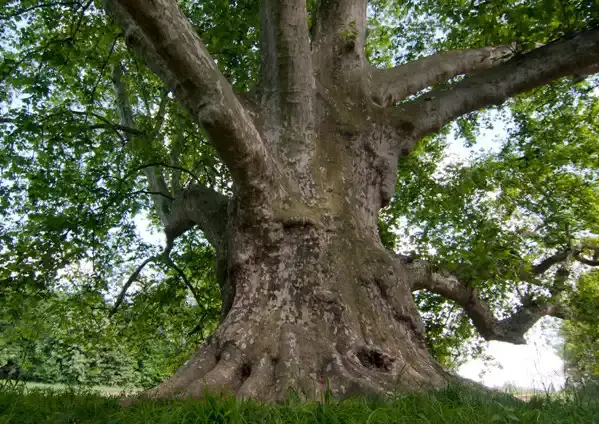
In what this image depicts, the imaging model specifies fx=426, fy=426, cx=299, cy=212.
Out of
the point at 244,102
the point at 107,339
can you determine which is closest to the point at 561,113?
the point at 244,102

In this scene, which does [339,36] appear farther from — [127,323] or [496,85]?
[127,323]

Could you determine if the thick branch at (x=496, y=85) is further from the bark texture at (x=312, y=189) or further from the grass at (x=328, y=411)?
the grass at (x=328, y=411)

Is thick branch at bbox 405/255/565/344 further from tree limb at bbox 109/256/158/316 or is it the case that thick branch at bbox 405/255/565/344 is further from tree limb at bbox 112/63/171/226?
tree limb at bbox 109/256/158/316

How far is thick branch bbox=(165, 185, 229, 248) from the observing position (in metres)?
5.22

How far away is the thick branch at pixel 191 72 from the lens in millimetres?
3145

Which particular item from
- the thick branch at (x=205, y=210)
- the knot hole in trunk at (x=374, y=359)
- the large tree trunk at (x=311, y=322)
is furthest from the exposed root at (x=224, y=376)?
the thick branch at (x=205, y=210)

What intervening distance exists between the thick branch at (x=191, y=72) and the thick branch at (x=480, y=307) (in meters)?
3.06

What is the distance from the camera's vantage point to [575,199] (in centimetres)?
1022

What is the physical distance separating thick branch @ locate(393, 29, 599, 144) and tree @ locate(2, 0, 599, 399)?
23mm

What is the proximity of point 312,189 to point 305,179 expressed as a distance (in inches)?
5.5

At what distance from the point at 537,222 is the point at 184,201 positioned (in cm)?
807

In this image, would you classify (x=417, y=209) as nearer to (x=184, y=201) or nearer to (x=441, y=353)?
(x=441, y=353)

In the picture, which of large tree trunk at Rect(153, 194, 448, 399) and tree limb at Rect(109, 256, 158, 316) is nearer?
large tree trunk at Rect(153, 194, 448, 399)

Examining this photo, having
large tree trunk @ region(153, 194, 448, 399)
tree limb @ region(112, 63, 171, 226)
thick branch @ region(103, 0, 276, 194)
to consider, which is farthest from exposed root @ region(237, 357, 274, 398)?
tree limb @ region(112, 63, 171, 226)
